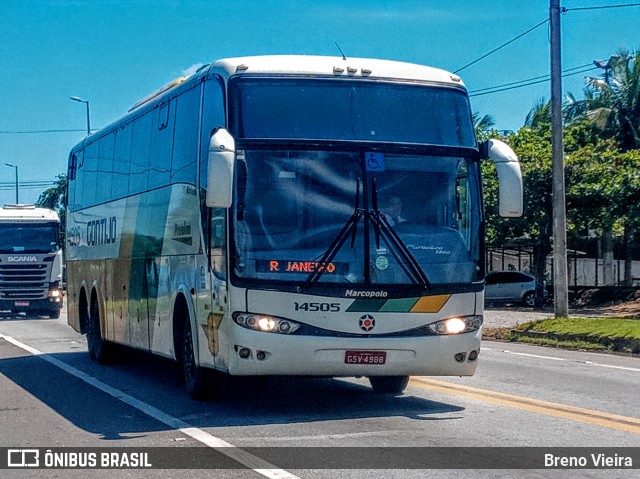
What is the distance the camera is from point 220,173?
33.5ft

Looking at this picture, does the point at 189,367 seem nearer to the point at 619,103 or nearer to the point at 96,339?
the point at 96,339

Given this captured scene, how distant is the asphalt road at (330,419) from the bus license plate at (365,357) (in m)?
0.56

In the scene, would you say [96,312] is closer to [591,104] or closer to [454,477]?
[454,477]

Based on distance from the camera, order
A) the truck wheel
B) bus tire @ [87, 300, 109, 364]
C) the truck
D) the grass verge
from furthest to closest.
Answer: the truck wheel
the truck
the grass verge
bus tire @ [87, 300, 109, 364]

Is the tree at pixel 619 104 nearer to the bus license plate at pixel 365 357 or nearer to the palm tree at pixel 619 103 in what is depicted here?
the palm tree at pixel 619 103

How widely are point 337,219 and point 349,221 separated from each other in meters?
0.12

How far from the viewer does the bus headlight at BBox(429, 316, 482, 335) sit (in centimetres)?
1092

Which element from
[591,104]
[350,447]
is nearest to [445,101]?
[350,447]

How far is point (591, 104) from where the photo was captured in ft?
159

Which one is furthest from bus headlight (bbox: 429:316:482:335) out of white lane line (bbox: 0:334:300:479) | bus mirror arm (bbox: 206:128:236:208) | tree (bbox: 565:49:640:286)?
tree (bbox: 565:49:640:286)

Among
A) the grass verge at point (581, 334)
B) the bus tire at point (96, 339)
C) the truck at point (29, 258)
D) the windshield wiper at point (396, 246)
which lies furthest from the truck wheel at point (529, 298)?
the windshield wiper at point (396, 246)

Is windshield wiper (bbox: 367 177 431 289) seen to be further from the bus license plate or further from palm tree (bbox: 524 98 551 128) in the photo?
palm tree (bbox: 524 98 551 128)

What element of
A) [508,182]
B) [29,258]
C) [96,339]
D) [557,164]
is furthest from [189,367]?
[29,258]

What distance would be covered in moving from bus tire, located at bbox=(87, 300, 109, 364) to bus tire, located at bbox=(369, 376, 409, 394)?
6.01m
